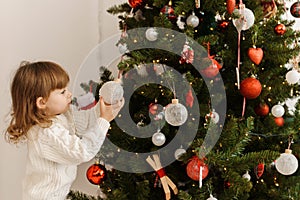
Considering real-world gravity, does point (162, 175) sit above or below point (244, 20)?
below

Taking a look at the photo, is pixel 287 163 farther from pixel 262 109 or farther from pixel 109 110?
pixel 109 110

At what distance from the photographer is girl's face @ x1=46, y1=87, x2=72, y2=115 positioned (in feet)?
4.75

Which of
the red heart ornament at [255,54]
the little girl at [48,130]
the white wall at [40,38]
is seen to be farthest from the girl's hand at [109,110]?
the white wall at [40,38]

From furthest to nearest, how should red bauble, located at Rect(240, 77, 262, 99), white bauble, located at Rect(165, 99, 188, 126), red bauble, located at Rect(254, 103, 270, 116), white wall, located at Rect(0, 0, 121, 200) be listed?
white wall, located at Rect(0, 0, 121, 200) < red bauble, located at Rect(254, 103, 270, 116) < red bauble, located at Rect(240, 77, 262, 99) < white bauble, located at Rect(165, 99, 188, 126)

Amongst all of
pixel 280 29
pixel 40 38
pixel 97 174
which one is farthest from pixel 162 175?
pixel 40 38

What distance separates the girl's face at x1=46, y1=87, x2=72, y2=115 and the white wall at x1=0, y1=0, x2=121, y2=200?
52 centimetres

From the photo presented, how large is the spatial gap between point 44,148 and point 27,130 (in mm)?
85

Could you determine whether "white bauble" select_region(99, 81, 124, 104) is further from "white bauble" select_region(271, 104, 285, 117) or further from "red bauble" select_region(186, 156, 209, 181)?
"white bauble" select_region(271, 104, 285, 117)

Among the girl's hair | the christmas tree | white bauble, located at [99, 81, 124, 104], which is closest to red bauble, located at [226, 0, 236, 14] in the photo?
the christmas tree

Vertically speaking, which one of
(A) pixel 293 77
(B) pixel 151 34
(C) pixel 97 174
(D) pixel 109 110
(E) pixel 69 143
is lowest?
(C) pixel 97 174

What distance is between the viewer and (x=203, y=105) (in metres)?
1.33

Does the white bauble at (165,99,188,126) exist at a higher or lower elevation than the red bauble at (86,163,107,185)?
higher

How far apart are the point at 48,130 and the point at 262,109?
636 mm

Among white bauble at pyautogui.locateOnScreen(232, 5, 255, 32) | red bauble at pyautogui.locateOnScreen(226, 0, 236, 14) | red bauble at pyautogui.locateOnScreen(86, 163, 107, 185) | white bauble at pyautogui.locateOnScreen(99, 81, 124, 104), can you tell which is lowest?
red bauble at pyautogui.locateOnScreen(86, 163, 107, 185)
